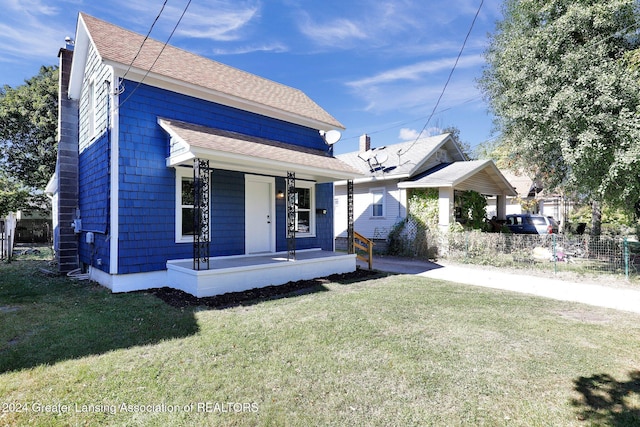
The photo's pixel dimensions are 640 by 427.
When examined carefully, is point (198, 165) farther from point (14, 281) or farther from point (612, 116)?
point (612, 116)

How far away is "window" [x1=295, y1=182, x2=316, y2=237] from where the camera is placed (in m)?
10.5

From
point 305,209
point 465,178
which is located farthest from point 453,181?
point 305,209

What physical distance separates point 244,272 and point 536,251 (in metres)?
8.97

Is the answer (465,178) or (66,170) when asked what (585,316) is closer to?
(465,178)

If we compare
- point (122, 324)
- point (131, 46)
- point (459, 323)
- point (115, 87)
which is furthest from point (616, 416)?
point (131, 46)

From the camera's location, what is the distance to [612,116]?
8.27 meters

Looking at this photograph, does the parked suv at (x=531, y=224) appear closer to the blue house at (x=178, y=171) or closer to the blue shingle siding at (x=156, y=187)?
the blue house at (x=178, y=171)

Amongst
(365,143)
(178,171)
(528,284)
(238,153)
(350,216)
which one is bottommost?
(528,284)

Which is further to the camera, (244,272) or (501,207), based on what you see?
(501,207)

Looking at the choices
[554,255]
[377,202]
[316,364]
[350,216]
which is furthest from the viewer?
[377,202]

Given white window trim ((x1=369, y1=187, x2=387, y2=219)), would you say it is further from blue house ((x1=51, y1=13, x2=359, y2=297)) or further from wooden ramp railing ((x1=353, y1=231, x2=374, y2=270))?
A: blue house ((x1=51, y1=13, x2=359, y2=297))

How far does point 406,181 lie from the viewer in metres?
14.5

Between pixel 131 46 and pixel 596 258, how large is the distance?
13.7 meters

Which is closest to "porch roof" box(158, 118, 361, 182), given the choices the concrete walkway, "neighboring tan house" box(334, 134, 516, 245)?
the concrete walkway
